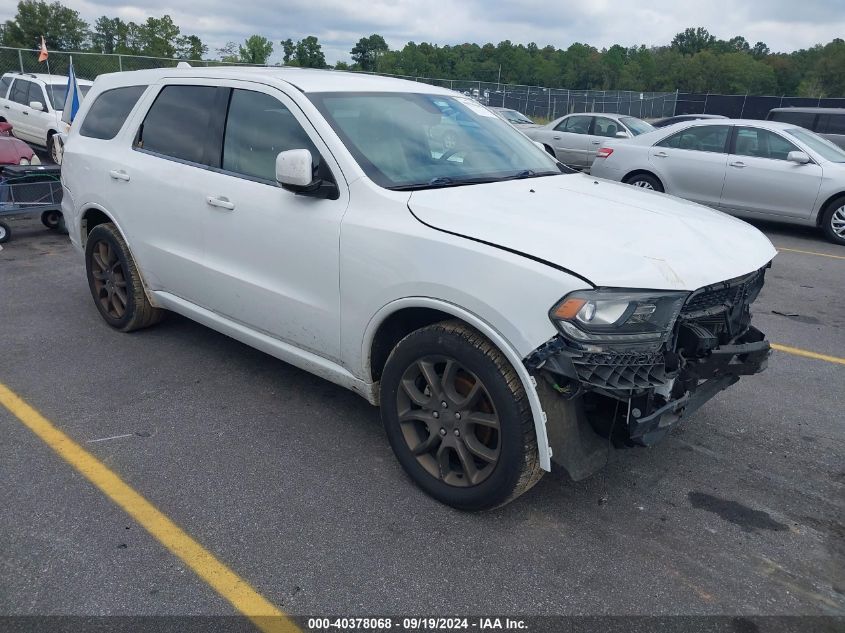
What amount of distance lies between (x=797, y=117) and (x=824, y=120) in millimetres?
476

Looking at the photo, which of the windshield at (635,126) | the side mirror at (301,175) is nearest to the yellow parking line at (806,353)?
the side mirror at (301,175)

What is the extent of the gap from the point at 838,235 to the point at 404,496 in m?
8.89

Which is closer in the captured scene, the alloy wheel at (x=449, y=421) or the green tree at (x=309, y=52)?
the alloy wheel at (x=449, y=421)

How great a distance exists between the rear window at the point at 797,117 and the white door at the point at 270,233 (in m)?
12.7

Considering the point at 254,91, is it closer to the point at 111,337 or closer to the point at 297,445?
the point at 297,445

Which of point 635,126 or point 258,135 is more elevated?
point 258,135

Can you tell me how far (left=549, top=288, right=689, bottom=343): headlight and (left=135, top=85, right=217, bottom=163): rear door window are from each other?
8.79 feet

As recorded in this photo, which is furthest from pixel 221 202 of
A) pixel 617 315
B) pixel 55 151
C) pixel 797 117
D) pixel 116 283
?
pixel 797 117

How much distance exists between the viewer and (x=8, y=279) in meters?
7.02

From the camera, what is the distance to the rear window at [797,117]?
13.8 metres

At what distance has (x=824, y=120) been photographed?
13758 mm

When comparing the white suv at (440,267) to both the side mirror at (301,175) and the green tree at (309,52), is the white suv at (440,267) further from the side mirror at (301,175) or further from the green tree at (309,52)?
the green tree at (309,52)

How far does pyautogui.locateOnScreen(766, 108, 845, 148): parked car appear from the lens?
13617 millimetres

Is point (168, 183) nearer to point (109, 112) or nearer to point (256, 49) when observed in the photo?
point (109, 112)
